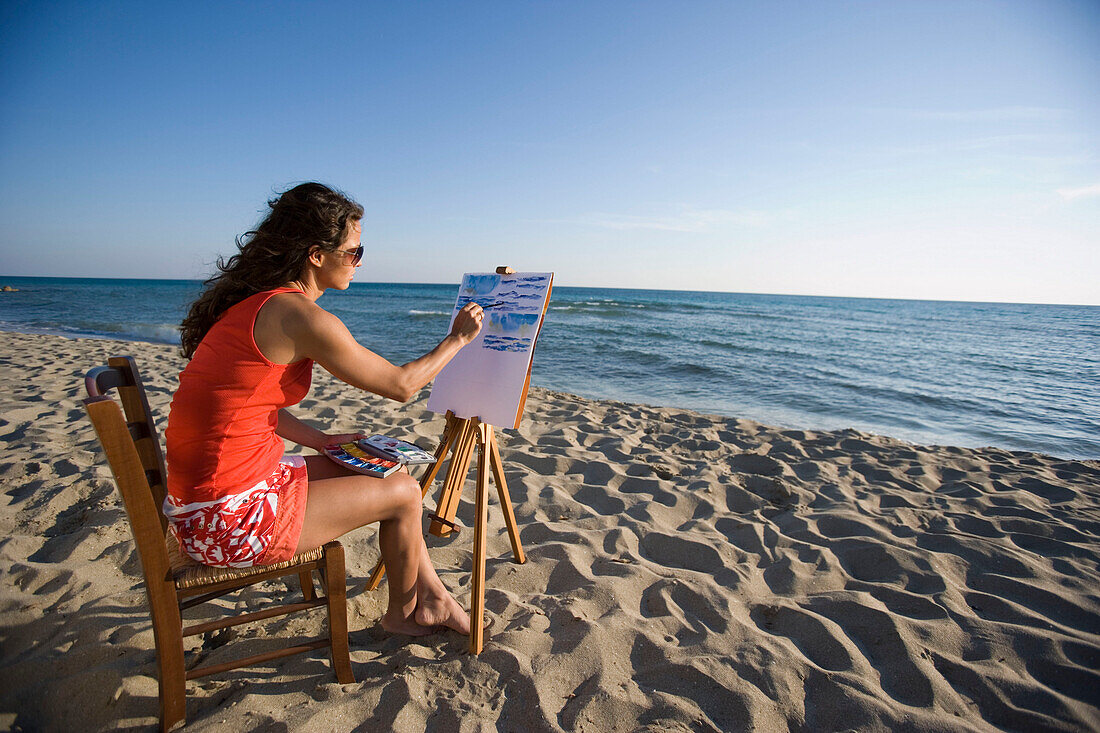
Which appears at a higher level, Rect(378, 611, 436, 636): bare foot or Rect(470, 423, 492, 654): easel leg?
Rect(470, 423, 492, 654): easel leg

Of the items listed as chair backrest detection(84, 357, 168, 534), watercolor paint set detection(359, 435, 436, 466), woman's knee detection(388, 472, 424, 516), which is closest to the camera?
chair backrest detection(84, 357, 168, 534)

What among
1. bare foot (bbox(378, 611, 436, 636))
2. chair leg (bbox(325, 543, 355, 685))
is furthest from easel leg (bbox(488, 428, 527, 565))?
chair leg (bbox(325, 543, 355, 685))

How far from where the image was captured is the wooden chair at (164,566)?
1443mm

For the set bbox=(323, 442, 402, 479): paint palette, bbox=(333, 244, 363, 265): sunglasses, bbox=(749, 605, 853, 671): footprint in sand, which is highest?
bbox=(333, 244, 363, 265): sunglasses

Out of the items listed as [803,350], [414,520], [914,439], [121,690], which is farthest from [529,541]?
[803,350]

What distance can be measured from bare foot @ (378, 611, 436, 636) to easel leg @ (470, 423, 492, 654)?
0.20 m

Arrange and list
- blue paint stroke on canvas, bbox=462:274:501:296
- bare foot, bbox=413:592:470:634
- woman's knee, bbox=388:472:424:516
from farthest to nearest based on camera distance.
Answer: blue paint stroke on canvas, bbox=462:274:501:296 → bare foot, bbox=413:592:470:634 → woman's knee, bbox=388:472:424:516

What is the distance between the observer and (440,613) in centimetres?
209

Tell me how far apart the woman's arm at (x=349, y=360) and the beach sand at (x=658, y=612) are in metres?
1.02

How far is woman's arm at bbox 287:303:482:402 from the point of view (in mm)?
1634

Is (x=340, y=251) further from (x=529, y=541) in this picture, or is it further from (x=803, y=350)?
(x=803, y=350)

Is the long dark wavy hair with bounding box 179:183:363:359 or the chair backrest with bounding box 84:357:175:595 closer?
the chair backrest with bounding box 84:357:175:595

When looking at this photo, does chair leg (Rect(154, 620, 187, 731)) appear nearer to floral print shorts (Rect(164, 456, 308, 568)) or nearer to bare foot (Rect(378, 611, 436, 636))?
floral print shorts (Rect(164, 456, 308, 568))

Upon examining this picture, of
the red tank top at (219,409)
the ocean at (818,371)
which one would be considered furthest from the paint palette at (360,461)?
the ocean at (818,371)
